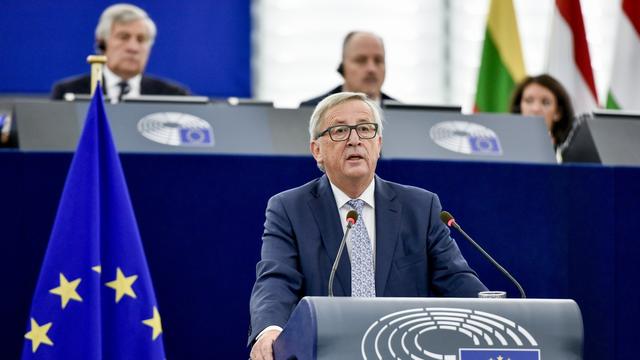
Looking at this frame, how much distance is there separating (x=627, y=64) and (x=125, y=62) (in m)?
2.92

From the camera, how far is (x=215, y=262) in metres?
4.63

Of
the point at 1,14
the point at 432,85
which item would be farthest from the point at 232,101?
the point at 432,85

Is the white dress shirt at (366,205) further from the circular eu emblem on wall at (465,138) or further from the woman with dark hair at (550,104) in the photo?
the woman with dark hair at (550,104)

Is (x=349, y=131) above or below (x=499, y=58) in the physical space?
below

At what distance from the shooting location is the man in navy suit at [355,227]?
3.49m

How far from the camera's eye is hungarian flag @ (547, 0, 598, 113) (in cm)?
696

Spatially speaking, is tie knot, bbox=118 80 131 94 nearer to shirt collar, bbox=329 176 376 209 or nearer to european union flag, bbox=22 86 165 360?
european union flag, bbox=22 86 165 360

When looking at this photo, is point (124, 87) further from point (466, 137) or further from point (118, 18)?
point (466, 137)

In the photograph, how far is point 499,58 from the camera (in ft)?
23.8

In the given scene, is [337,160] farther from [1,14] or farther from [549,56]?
[1,14]

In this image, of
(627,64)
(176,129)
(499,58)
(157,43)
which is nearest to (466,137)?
(176,129)

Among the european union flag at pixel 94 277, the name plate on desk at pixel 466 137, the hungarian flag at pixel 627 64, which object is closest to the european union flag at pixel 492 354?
the european union flag at pixel 94 277

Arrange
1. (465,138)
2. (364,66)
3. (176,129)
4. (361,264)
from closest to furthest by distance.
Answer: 1. (361,264)
2. (176,129)
3. (465,138)
4. (364,66)

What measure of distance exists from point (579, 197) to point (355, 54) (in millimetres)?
1482
